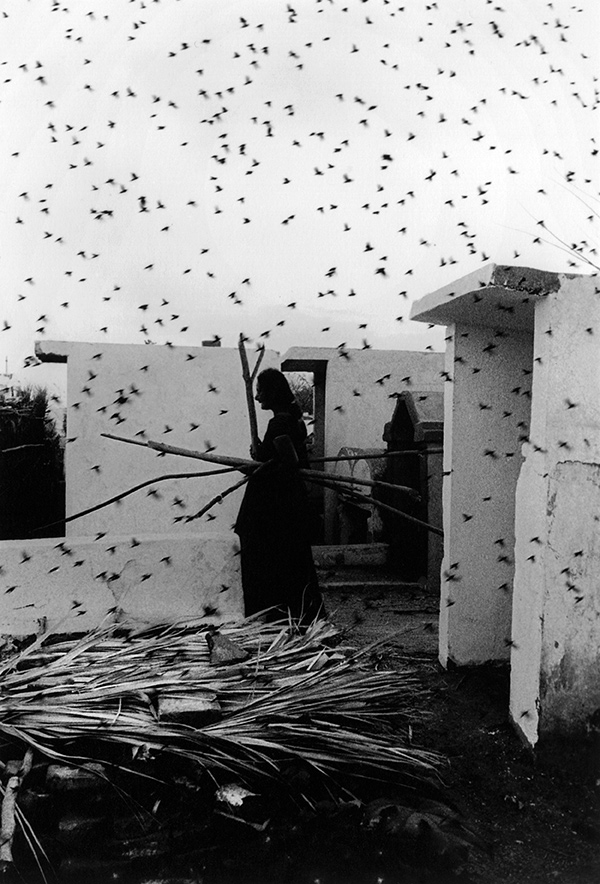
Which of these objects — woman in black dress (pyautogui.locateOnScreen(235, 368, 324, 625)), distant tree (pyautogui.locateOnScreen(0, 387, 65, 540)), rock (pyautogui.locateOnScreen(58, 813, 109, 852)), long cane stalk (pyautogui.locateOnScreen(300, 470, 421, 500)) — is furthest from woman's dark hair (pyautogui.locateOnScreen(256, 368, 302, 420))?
distant tree (pyautogui.locateOnScreen(0, 387, 65, 540))

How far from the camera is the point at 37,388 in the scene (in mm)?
10055

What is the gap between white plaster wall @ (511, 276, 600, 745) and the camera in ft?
12.4

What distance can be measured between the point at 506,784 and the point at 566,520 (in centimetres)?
140

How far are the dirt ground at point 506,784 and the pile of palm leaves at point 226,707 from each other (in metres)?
0.34

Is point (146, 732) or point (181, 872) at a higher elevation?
point (146, 732)

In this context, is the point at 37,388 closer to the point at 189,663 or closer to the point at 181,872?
the point at 189,663

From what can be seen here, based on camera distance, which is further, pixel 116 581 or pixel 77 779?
pixel 116 581

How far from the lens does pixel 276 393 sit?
5.18 meters

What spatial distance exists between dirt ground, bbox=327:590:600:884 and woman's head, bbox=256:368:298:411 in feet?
6.05

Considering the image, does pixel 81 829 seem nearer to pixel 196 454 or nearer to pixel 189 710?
pixel 189 710

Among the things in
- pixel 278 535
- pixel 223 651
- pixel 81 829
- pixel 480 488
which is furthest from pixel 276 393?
pixel 81 829

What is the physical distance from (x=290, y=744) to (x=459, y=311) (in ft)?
9.40

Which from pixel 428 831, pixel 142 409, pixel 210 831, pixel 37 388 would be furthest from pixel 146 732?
pixel 37 388

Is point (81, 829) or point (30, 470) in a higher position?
point (30, 470)
